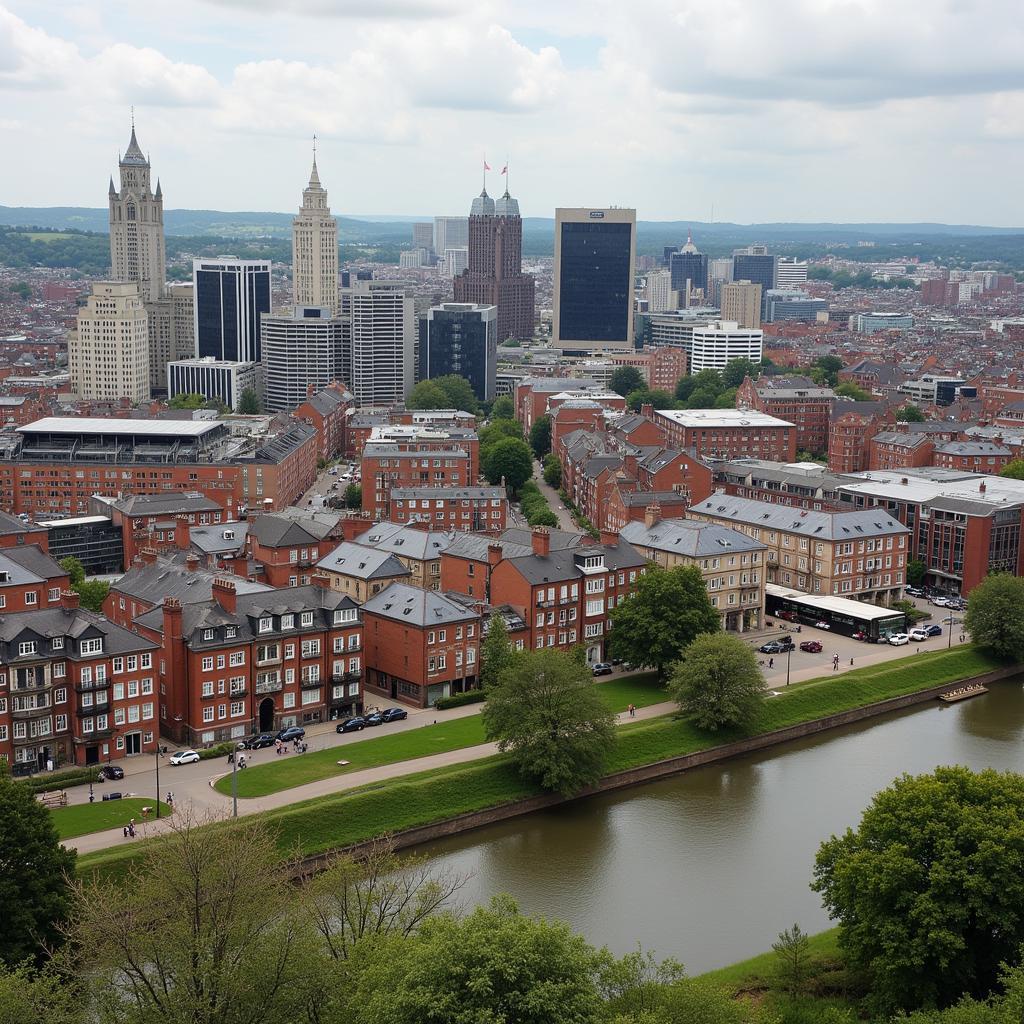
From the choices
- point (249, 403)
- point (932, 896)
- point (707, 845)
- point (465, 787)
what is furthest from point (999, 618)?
point (249, 403)

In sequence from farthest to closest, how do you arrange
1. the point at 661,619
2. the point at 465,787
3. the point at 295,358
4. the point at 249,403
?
the point at 295,358, the point at 249,403, the point at 661,619, the point at 465,787

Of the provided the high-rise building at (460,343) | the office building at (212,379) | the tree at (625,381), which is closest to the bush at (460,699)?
the office building at (212,379)

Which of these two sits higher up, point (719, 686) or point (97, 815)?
point (719, 686)

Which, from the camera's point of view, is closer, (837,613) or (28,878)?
(28,878)

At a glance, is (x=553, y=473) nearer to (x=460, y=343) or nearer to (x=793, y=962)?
(x=460, y=343)

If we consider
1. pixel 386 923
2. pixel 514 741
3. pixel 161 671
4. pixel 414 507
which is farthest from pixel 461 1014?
pixel 414 507

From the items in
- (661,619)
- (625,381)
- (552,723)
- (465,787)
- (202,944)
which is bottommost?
(465,787)

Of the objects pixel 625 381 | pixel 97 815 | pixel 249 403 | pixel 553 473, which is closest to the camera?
pixel 97 815

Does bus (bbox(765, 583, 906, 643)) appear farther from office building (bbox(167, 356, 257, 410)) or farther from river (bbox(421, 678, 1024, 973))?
office building (bbox(167, 356, 257, 410))

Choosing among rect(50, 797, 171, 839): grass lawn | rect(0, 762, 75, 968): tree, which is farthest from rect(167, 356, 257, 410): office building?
rect(0, 762, 75, 968): tree
